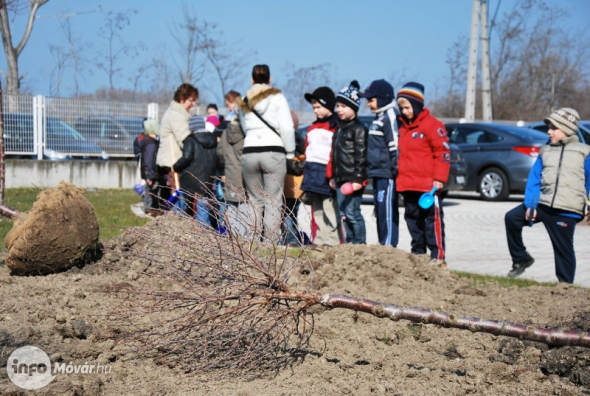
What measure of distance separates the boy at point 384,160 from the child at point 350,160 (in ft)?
0.40

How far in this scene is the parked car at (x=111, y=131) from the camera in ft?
64.7

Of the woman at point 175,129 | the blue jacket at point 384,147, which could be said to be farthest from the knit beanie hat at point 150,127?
the blue jacket at point 384,147

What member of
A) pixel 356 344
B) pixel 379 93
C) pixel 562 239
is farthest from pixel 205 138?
pixel 356 344

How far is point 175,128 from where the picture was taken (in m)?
9.43

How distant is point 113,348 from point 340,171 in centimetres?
417

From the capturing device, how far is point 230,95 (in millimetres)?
11438

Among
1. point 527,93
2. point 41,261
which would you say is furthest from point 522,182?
point 527,93

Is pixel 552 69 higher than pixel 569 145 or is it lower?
higher

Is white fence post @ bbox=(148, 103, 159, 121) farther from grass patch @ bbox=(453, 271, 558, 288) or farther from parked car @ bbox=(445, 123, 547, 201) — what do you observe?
grass patch @ bbox=(453, 271, 558, 288)

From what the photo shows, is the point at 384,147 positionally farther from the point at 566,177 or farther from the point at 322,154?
the point at 566,177

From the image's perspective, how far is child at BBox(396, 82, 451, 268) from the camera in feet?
25.0

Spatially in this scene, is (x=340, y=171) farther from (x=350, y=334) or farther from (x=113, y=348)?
(x=113, y=348)

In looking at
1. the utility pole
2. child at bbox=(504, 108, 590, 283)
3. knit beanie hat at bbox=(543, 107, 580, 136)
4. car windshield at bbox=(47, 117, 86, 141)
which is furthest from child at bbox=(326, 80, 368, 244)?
the utility pole

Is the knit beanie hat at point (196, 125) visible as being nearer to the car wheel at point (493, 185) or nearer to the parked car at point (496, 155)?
the parked car at point (496, 155)
